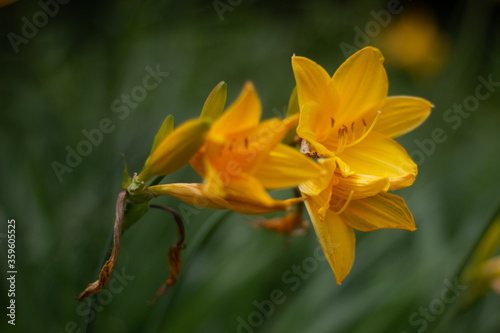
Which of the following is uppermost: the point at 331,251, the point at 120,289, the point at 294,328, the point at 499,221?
the point at 331,251

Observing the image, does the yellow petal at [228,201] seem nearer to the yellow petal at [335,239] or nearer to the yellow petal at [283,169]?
the yellow petal at [283,169]

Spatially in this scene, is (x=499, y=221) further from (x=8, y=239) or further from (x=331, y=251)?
(x=8, y=239)

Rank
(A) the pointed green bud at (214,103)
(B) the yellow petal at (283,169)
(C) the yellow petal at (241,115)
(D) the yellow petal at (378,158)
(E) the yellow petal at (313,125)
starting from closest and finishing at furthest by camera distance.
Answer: (C) the yellow petal at (241,115)
(B) the yellow petal at (283,169)
(A) the pointed green bud at (214,103)
(E) the yellow petal at (313,125)
(D) the yellow petal at (378,158)

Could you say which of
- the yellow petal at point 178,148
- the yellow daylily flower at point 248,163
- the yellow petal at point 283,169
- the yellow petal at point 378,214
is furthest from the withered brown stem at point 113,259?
the yellow petal at point 378,214

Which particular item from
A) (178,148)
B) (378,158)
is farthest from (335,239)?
(178,148)

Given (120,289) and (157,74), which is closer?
(120,289)

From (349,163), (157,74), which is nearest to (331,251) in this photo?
(349,163)
